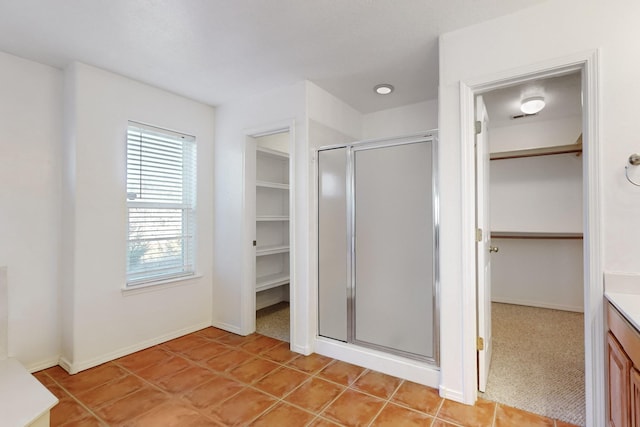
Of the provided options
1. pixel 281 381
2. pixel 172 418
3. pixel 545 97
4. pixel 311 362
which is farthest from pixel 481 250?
pixel 172 418

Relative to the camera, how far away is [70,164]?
8.47ft

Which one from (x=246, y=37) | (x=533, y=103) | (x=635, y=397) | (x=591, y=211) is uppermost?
(x=246, y=37)

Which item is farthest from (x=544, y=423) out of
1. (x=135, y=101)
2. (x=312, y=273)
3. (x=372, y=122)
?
(x=135, y=101)

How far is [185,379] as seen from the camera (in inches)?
95.2

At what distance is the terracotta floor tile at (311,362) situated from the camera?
258cm

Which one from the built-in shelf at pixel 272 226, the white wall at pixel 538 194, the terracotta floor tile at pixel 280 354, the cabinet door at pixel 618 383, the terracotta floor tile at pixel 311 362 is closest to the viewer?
the cabinet door at pixel 618 383

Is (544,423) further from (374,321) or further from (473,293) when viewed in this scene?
(374,321)

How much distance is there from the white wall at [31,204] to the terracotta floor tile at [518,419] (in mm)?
3469

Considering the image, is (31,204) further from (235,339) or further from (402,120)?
(402,120)

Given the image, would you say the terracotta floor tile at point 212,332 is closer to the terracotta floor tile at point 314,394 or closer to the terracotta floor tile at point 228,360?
the terracotta floor tile at point 228,360

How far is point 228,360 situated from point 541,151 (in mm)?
4288

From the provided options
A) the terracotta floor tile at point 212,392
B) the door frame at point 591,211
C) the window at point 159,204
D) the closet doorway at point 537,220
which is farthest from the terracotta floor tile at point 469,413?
the window at point 159,204

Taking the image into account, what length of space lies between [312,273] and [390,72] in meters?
1.99

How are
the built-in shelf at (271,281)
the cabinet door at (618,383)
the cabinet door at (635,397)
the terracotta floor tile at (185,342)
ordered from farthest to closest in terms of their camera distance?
1. the built-in shelf at (271,281)
2. the terracotta floor tile at (185,342)
3. the cabinet door at (618,383)
4. the cabinet door at (635,397)
